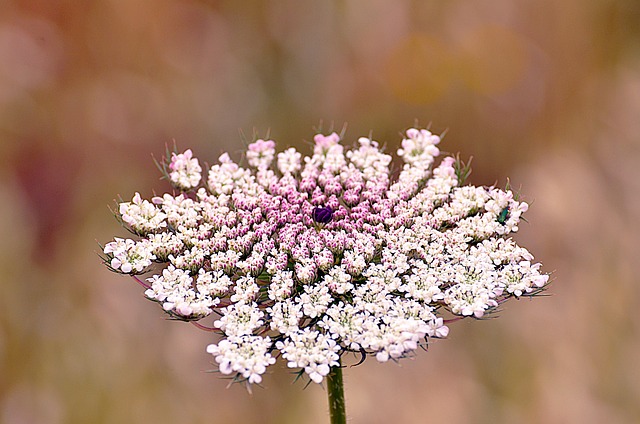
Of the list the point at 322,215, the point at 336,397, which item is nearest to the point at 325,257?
the point at 322,215

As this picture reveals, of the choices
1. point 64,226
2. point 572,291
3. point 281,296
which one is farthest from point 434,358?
point 281,296

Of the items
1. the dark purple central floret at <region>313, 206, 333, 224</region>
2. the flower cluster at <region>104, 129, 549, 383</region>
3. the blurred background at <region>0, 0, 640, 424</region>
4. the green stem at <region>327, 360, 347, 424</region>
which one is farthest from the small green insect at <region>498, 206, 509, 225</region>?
the blurred background at <region>0, 0, 640, 424</region>

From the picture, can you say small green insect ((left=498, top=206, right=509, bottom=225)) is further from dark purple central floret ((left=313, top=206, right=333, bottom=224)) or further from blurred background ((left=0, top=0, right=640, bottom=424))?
blurred background ((left=0, top=0, right=640, bottom=424))

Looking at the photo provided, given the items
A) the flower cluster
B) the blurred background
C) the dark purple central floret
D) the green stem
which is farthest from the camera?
the blurred background

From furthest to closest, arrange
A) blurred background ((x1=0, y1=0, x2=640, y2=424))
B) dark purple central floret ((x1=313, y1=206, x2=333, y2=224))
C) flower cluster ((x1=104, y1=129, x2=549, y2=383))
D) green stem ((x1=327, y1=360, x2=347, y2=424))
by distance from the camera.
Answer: blurred background ((x1=0, y1=0, x2=640, y2=424))
dark purple central floret ((x1=313, y1=206, x2=333, y2=224))
green stem ((x1=327, y1=360, x2=347, y2=424))
flower cluster ((x1=104, y1=129, x2=549, y2=383))

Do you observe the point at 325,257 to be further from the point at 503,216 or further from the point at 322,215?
the point at 503,216

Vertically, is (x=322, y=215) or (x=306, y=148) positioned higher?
(x=306, y=148)

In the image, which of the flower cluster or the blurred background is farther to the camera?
the blurred background
